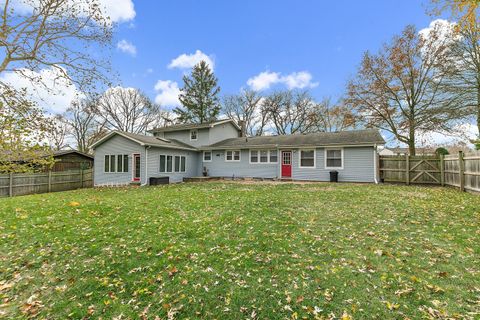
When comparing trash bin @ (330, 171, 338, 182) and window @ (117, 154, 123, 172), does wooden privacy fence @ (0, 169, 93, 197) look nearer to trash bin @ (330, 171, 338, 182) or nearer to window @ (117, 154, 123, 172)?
window @ (117, 154, 123, 172)

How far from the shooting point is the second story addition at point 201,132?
69.5 ft

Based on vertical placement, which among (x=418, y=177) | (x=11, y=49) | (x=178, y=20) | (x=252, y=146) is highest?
(x=178, y=20)

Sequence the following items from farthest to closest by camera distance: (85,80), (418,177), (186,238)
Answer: (418,177) < (85,80) < (186,238)

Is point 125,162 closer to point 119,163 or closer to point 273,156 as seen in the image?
point 119,163

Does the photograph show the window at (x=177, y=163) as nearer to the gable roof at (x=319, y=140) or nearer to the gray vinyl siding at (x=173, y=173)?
the gray vinyl siding at (x=173, y=173)

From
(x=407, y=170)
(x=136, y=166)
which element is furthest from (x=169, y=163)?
(x=407, y=170)

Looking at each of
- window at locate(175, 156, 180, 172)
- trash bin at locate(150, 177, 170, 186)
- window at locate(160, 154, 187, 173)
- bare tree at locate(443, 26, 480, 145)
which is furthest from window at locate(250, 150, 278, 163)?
bare tree at locate(443, 26, 480, 145)

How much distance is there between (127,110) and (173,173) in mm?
21771

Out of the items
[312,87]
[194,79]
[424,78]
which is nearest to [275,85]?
[312,87]

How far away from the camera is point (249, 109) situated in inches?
1484

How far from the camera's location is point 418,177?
46.7 feet

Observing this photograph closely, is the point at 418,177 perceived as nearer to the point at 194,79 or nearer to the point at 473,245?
the point at 473,245

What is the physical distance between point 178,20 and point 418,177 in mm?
18334

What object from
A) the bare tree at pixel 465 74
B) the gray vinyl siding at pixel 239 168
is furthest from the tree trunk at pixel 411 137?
the gray vinyl siding at pixel 239 168
